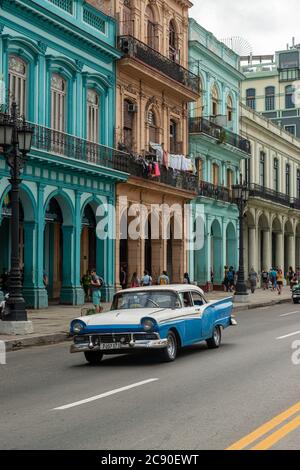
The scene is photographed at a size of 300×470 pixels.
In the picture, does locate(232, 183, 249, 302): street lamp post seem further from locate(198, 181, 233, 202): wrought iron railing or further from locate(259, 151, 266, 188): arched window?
locate(259, 151, 266, 188): arched window

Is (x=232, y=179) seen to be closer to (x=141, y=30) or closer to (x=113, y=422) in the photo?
(x=141, y=30)

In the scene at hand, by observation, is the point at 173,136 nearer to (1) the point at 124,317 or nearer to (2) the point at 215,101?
(2) the point at 215,101

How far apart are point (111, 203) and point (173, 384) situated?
21237 mm

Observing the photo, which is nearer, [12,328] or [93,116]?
[12,328]

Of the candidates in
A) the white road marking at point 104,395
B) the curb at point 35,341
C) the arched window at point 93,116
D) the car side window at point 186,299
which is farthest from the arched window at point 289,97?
the white road marking at point 104,395

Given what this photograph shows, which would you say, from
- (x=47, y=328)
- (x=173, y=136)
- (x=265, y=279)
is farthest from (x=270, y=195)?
(x=47, y=328)

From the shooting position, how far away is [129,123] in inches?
1328

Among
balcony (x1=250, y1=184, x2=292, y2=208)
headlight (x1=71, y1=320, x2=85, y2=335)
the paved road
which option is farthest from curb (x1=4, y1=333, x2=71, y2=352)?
balcony (x1=250, y1=184, x2=292, y2=208)

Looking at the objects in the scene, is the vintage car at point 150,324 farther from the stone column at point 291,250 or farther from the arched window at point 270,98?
the arched window at point 270,98

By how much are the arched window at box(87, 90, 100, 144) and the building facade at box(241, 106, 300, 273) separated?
1947 centimetres

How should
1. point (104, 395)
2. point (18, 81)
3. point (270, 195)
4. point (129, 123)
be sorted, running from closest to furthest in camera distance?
point (104, 395), point (18, 81), point (129, 123), point (270, 195)

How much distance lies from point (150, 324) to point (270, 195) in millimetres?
41433

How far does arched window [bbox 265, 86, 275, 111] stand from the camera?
75500 millimetres
